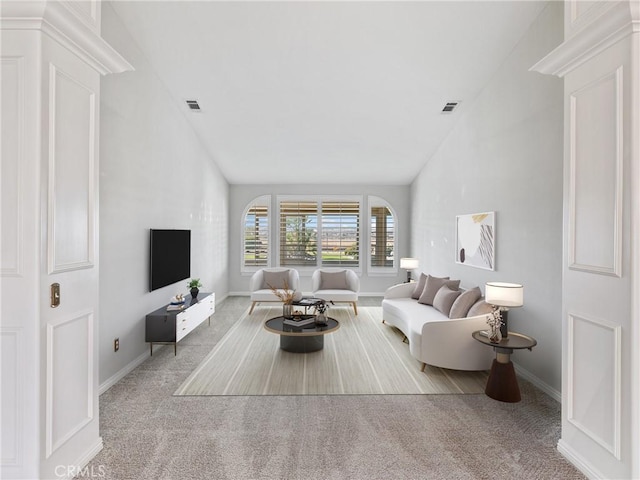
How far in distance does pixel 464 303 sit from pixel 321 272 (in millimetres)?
3396

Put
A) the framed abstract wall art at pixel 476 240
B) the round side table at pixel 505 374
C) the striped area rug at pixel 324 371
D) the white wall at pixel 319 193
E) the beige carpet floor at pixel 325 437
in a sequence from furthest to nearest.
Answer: the white wall at pixel 319 193, the framed abstract wall art at pixel 476 240, the striped area rug at pixel 324 371, the round side table at pixel 505 374, the beige carpet floor at pixel 325 437

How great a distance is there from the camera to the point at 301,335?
13.8 ft

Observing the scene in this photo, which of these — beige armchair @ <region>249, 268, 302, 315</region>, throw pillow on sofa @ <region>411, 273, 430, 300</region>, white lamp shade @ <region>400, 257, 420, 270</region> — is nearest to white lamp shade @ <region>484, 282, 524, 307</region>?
throw pillow on sofa @ <region>411, 273, 430, 300</region>

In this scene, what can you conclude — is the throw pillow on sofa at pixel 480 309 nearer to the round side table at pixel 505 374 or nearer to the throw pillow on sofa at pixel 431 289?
the round side table at pixel 505 374

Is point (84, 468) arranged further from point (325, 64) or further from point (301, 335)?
point (325, 64)

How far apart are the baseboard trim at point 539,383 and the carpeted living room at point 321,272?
0.02 m

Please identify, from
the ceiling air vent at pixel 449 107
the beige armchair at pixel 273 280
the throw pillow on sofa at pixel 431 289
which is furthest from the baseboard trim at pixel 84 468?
the ceiling air vent at pixel 449 107

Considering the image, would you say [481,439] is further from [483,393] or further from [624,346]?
[624,346]

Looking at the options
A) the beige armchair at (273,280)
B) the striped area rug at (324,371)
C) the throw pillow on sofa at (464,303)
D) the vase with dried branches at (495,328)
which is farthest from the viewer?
the beige armchair at (273,280)

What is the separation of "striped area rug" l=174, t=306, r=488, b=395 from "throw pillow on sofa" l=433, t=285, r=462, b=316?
2.37 feet

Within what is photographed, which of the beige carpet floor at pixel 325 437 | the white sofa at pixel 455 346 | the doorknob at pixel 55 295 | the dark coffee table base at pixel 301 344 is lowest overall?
the beige carpet floor at pixel 325 437

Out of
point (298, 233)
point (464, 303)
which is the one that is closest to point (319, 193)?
point (298, 233)

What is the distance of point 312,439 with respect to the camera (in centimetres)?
256

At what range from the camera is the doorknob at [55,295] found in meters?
1.99
